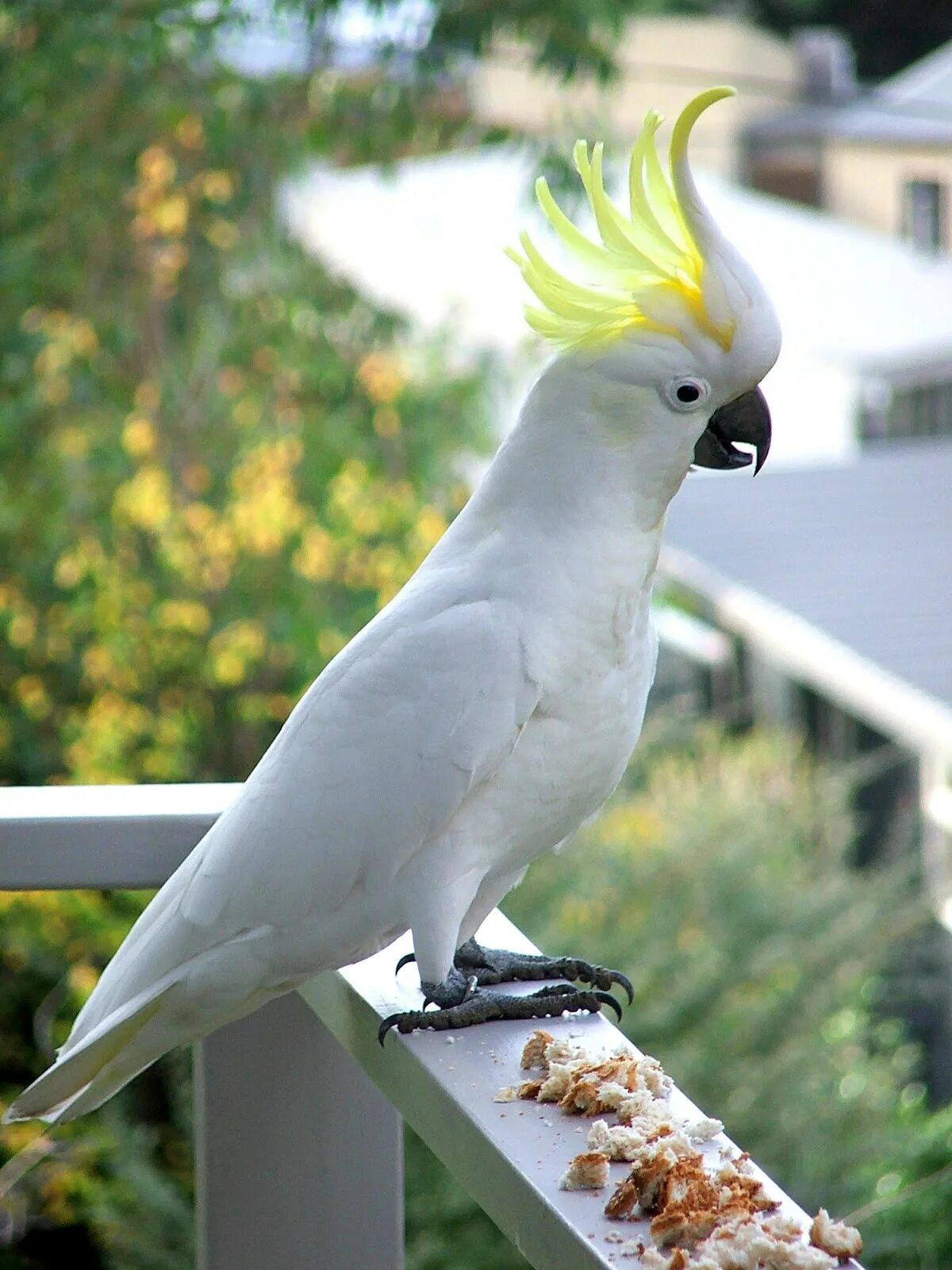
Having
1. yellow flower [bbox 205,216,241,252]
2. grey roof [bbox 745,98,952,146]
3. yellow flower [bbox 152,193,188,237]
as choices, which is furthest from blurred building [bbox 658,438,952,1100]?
yellow flower [bbox 152,193,188,237]

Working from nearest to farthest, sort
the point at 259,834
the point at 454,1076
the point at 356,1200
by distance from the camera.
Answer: the point at 454,1076
the point at 259,834
the point at 356,1200

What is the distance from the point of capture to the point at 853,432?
7.35 m

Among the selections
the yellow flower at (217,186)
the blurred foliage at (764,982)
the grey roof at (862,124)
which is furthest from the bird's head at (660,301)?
the grey roof at (862,124)

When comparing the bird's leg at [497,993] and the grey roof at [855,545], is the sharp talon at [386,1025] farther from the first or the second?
the grey roof at [855,545]

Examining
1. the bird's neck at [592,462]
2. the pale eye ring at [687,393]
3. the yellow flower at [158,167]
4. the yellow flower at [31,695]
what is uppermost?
the pale eye ring at [687,393]

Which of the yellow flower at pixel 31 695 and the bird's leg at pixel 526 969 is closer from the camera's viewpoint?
the bird's leg at pixel 526 969

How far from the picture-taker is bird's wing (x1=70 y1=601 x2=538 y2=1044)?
969 millimetres

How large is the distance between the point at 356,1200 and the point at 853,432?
6.61 m

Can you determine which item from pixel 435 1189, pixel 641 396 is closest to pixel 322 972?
pixel 641 396

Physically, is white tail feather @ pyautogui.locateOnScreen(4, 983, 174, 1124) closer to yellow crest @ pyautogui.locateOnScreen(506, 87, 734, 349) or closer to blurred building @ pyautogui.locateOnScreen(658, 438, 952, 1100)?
yellow crest @ pyautogui.locateOnScreen(506, 87, 734, 349)

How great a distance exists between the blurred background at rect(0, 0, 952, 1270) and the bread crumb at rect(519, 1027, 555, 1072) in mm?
1373

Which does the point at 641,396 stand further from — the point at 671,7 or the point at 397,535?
the point at 671,7

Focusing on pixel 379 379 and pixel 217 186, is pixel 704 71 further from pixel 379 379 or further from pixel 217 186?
pixel 217 186

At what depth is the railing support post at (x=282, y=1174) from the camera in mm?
1141
